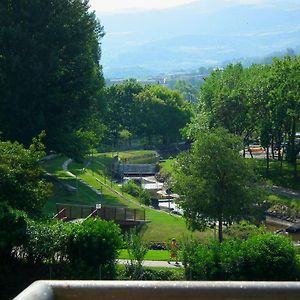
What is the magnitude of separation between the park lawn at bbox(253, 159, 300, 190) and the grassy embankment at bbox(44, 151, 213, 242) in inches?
509

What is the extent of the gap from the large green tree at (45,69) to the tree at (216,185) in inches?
514

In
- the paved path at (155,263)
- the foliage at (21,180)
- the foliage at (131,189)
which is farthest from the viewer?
the foliage at (131,189)

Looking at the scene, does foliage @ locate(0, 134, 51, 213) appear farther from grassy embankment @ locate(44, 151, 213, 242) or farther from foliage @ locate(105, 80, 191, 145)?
foliage @ locate(105, 80, 191, 145)

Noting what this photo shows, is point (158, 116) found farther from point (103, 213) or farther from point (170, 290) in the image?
point (170, 290)

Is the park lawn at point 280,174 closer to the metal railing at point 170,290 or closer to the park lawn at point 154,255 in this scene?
the park lawn at point 154,255

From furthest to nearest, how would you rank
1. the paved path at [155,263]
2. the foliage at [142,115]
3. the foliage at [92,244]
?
the foliage at [142,115] < the paved path at [155,263] < the foliage at [92,244]

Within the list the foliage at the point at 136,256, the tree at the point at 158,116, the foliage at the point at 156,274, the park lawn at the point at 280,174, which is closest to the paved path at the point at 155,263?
the foliage at the point at 136,256

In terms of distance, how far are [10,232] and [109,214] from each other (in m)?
14.8

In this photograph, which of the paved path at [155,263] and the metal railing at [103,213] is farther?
the metal railing at [103,213]

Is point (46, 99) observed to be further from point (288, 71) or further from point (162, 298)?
point (162, 298)

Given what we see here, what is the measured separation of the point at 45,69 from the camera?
123ft

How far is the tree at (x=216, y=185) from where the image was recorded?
27.0m

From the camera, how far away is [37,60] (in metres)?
37.7

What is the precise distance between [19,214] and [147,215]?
17.1m
